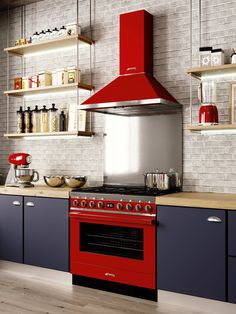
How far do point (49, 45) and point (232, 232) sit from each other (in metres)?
2.87

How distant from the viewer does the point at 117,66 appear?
4.41m

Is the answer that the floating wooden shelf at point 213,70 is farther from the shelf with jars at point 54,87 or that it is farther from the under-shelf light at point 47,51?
the under-shelf light at point 47,51

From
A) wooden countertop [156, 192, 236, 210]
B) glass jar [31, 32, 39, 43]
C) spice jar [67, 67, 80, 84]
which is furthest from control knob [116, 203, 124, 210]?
glass jar [31, 32, 39, 43]

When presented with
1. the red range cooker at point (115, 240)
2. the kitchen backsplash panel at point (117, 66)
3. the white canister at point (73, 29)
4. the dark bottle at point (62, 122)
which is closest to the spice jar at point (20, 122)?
the kitchen backsplash panel at point (117, 66)

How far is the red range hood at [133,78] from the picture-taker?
12.4 ft

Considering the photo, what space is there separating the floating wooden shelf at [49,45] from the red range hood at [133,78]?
0.50m

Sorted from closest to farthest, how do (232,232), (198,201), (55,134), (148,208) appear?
(232,232)
(198,201)
(148,208)
(55,134)

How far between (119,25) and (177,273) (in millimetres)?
2573

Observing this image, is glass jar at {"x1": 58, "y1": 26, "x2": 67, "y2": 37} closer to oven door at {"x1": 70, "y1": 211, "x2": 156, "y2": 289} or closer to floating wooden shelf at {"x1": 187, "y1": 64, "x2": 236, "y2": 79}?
floating wooden shelf at {"x1": 187, "y1": 64, "x2": 236, "y2": 79}

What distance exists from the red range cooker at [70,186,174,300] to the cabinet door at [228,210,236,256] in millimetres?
633

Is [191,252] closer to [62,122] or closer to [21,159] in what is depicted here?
[62,122]

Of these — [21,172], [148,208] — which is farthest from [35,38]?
[148,208]

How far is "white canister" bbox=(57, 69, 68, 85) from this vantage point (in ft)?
14.7

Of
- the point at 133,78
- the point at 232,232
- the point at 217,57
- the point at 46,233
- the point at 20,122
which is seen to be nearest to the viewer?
the point at 232,232
